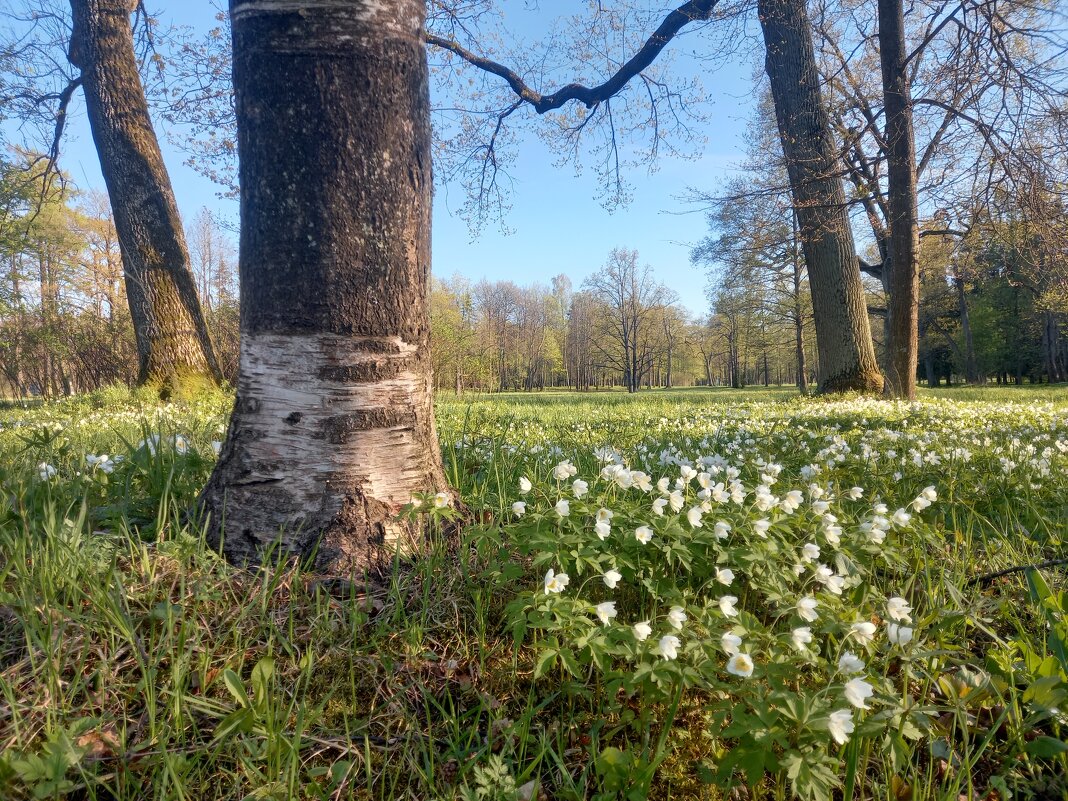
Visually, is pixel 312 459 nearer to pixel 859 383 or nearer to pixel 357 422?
pixel 357 422

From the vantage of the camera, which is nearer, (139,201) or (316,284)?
(316,284)

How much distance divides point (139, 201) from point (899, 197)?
13387 mm

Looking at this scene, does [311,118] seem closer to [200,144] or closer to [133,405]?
[133,405]

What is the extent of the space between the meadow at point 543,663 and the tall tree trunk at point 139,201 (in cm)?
693

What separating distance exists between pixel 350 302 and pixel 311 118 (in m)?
0.79

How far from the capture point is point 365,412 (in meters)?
2.17

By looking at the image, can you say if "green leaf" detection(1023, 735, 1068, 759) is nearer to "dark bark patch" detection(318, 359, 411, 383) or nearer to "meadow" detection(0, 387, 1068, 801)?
"meadow" detection(0, 387, 1068, 801)

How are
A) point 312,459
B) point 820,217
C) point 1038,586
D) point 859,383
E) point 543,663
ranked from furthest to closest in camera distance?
point 859,383
point 820,217
point 312,459
point 1038,586
point 543,663

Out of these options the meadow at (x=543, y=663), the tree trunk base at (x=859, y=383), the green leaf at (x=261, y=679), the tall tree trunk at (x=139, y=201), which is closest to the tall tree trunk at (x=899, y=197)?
the tree trunk base at (x=859, y=383)

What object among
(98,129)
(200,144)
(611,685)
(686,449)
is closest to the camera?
(611,685)

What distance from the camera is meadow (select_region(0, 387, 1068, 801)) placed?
1304 millimetres

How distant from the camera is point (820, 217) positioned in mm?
9188

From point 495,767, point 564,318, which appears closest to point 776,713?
point 495,767

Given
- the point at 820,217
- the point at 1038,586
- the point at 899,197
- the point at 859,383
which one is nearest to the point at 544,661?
the point at 1038,586
